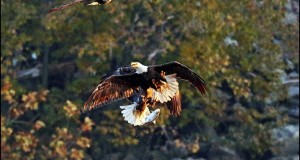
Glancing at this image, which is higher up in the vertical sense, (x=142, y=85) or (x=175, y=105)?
(x=142, y=85)

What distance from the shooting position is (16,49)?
2852 centimetres

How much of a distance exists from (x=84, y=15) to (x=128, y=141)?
2.90 meters

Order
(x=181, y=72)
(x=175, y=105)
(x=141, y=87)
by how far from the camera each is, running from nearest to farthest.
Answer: (x=141, y=87), (x=181, y=72), (x=175, y=105)

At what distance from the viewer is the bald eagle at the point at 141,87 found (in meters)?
13.8

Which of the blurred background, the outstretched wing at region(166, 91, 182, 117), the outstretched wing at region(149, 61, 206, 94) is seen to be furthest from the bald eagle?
the blurred background

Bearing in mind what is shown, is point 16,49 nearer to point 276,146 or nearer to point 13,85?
point 13,85

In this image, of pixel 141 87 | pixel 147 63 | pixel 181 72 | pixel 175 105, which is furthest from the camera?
pixel 147 63

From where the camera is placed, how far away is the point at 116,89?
45.7 ft

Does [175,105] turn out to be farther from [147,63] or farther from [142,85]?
[147,63]

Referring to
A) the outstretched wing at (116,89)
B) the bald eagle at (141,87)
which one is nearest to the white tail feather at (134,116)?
the bald eagle at (141,87)

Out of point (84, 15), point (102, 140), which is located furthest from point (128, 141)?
point (84, 15)

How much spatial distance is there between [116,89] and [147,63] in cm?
1371

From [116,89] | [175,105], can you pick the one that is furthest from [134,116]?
[175,105]

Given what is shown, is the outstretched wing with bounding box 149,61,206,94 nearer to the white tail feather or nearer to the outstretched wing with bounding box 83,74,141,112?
the outstretched wing with bounding box 83,74,141,112
